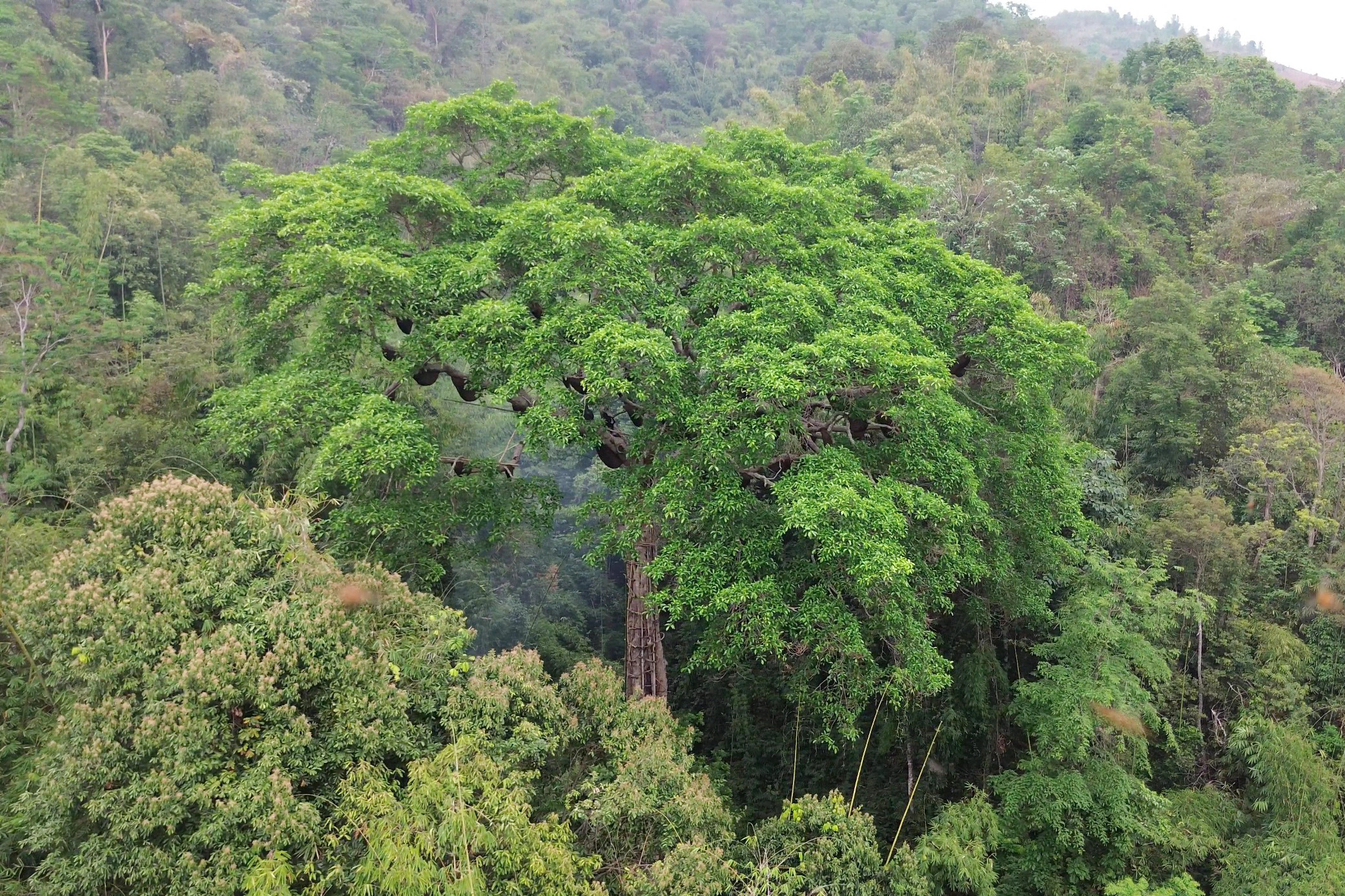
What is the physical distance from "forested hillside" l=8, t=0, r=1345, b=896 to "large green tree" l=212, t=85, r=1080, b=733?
0.06m

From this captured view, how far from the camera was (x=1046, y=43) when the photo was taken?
38.5m

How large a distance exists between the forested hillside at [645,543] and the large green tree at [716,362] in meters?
0.06

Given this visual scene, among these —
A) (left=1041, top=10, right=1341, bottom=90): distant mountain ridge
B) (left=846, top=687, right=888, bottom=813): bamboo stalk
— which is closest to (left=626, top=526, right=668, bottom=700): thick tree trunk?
(left=846, top=687, right=888, bottom=813): bamboo stalk

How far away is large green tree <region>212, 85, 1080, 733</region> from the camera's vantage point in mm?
7617

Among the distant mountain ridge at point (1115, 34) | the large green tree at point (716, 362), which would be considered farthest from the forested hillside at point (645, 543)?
the distant mountain ridge at point (1115, 34)

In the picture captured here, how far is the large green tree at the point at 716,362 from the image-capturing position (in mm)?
7617

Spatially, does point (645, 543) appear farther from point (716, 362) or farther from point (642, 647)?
point (716, 362)

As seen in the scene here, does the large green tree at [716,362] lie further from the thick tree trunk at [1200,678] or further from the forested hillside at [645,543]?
the thick tree trunk at [1200,678]

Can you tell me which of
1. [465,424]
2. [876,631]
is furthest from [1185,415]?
[465,424]

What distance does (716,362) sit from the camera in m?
7.93

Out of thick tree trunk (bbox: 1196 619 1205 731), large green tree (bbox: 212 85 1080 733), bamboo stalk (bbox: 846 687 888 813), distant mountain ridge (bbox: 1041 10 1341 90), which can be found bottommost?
bamboo stalk (bbox: 846 687 888 813)

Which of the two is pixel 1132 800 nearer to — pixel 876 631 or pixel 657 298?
pixel 876 631

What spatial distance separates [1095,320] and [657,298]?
38.6 feet

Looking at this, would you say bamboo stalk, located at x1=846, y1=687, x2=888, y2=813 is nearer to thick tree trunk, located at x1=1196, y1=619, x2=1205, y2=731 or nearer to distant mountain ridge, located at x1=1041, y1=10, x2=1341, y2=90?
thick tree trunk, located at x1=1196, y1=619, x2=1205, y2=731
